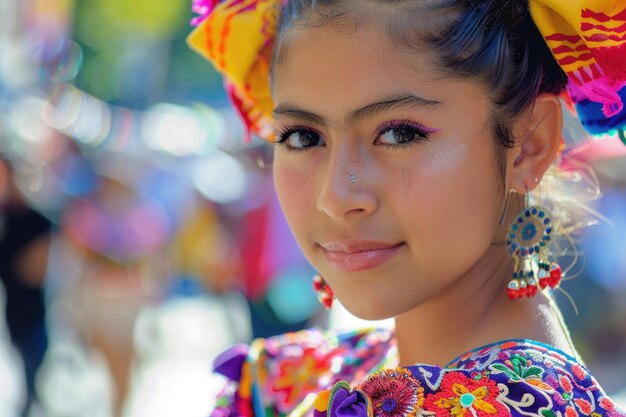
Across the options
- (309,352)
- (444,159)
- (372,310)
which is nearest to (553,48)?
(444,159)

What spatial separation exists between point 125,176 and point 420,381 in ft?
13.1

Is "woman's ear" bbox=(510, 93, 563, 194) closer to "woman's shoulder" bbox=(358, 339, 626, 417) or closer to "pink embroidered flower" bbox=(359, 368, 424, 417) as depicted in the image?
"woman's shoulder" bbox=(358, 339, 626, 417)

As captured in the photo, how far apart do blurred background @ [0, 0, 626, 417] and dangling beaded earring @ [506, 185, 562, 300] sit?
6.76ft

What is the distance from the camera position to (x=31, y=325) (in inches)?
176

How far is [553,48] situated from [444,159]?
30cm

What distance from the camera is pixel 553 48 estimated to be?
5.30ft

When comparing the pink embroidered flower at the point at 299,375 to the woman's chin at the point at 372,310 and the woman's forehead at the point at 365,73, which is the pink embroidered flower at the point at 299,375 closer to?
the woman's chin at the point at 372,310

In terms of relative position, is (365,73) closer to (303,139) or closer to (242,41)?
(303,139)

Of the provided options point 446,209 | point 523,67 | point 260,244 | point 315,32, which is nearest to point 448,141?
point 446,209

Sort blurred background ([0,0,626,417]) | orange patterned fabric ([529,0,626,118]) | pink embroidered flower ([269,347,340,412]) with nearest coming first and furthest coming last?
orange patterned fabric ([529,0,626,118]), pink embroidered flower ([269,347,340,412]), blurred background ([0,0,626,417])

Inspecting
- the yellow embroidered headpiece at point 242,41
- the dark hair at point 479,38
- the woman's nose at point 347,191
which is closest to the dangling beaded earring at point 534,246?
the dark hair at point 479,38

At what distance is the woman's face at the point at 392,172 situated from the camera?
1.54 m

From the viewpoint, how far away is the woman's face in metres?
1.54

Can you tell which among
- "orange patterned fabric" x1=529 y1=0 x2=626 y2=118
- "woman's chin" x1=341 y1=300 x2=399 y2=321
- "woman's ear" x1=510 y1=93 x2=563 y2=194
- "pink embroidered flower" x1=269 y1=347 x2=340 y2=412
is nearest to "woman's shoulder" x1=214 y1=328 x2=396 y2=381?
"pink embroidered flower" x1=269 y1=347 x2=340 y2=412
